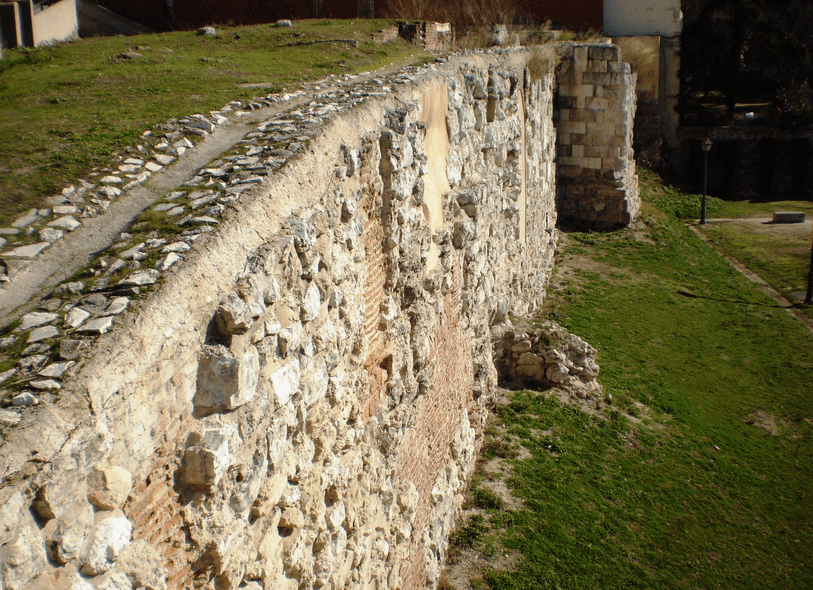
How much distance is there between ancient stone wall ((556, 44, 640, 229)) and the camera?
54.1ft

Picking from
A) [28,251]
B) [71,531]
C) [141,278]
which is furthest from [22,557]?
[28,251]

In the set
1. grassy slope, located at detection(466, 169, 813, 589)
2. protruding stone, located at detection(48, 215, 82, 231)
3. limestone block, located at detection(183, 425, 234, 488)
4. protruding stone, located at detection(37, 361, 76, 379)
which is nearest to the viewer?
protruding stone, located at detection(37, 361, 76, 379)

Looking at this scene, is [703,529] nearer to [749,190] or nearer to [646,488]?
[646,488]

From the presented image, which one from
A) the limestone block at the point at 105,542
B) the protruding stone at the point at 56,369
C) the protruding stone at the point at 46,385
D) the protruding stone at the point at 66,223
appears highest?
the protruding stone at the point at 66,223

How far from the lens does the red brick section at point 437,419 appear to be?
5621 millimetres

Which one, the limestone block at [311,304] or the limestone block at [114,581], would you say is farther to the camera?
the limestone block at [311,304]

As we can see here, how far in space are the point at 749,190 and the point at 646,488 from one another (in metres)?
20.2

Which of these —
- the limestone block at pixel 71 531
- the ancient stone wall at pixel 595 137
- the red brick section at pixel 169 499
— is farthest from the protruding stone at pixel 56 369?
the ancient stone wall at pixel 595 137

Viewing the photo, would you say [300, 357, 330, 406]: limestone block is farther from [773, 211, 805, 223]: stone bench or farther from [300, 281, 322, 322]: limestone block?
[773, 211, 805, 223]: stone bench

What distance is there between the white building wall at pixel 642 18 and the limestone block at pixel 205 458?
69.2 ft

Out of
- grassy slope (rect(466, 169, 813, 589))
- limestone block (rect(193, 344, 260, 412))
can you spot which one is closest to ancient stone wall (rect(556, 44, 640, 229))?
grassy slope (rect(466, 169, 813, 589))

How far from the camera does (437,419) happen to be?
6406 mm

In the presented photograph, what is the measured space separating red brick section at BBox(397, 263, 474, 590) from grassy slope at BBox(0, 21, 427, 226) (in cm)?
289

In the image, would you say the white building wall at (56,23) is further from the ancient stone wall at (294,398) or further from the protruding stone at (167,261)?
the protruding stone at (167,261)
